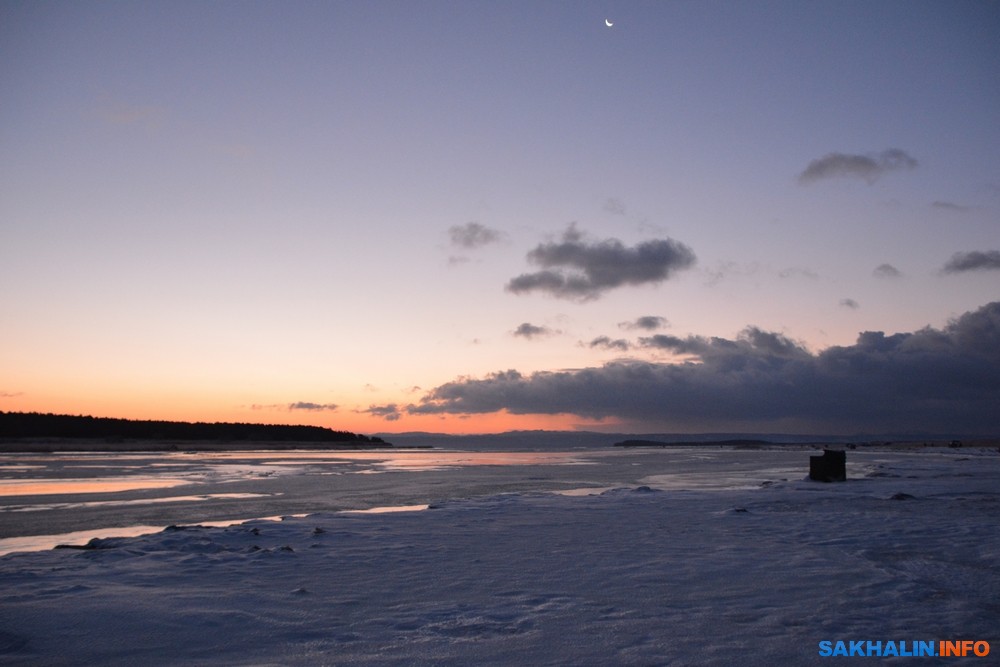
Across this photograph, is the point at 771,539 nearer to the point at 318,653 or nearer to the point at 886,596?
the point at 886,596

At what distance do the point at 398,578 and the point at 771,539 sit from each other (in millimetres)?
5915

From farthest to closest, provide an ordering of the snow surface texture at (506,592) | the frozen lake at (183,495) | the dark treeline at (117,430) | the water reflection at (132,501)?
the dark treeline at (117,430), the water reflection at (132,501), the frozen lake at (183,495), the snow surface texture at (506,592)

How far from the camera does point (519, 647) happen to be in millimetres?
5023

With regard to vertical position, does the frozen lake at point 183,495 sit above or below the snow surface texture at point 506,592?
below

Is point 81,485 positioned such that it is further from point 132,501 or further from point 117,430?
point 117,430

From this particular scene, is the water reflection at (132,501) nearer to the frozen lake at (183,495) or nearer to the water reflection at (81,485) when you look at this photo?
the frozen lake at (183,495)

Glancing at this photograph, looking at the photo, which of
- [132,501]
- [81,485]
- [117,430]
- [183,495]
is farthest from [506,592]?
[117,430]

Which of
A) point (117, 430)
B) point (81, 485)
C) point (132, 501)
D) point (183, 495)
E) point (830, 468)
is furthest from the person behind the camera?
point (117, 430)

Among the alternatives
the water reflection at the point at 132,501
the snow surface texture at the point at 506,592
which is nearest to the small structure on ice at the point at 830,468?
the snow surface texture at the point at 506,592

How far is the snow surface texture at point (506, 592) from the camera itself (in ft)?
16.5

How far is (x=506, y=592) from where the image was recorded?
22.1ft

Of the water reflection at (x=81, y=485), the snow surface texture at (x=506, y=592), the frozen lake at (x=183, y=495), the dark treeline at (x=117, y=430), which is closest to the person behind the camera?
the snow surface texture at (x=506, y=592)

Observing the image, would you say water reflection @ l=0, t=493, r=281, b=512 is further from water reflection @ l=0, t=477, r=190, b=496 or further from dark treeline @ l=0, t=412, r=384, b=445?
dark treeline @ l=0, t=412, r=384, b=445

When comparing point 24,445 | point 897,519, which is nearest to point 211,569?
point 897,519
